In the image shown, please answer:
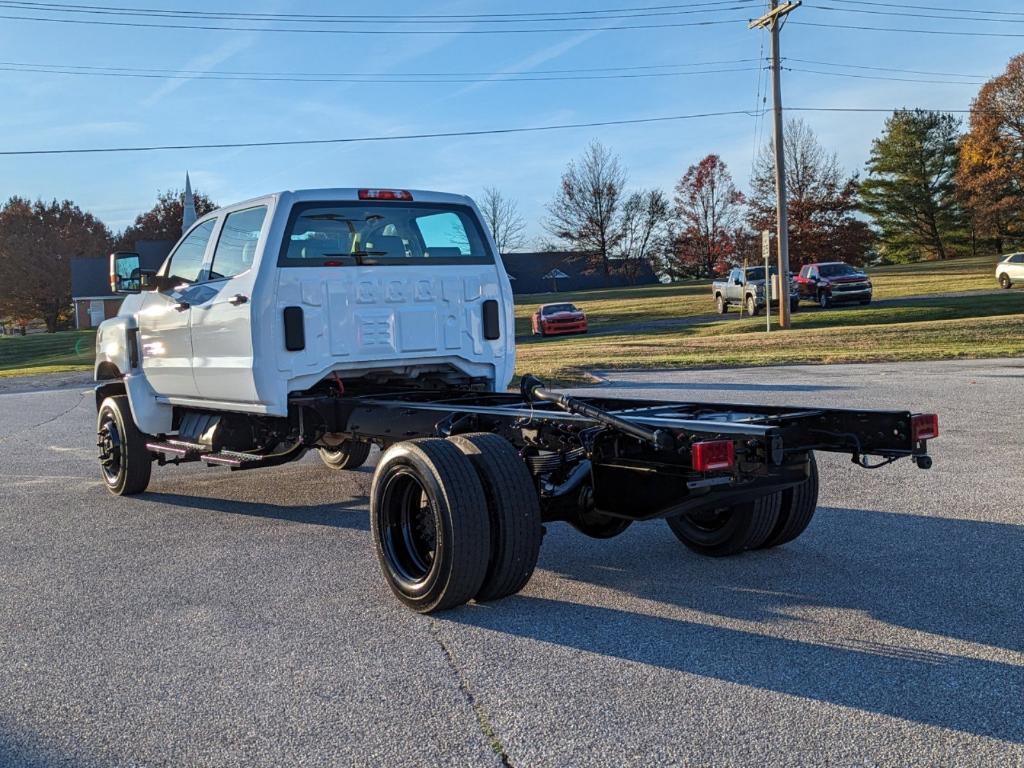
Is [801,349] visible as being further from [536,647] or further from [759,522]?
[536,647]

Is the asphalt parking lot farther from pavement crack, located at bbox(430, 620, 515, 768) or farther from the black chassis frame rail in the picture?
the black chassis frame rail

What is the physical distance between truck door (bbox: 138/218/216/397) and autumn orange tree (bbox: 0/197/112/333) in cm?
7639

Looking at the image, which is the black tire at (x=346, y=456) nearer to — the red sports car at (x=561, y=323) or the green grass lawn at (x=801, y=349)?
the green grass lawn at (x=801, y=349)

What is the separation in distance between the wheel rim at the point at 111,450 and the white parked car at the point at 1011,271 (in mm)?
42260

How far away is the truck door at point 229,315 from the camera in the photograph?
6.71m

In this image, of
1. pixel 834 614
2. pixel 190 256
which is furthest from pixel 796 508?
pixel 190 256

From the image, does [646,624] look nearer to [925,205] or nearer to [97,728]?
[97,728]

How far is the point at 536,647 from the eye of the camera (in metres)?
4.43

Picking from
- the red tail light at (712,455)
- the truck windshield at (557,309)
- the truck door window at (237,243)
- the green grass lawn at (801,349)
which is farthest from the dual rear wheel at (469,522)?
the truck windshield at (557,309)

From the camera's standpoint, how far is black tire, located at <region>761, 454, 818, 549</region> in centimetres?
562

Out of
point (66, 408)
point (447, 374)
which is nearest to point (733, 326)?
point (66, 408)

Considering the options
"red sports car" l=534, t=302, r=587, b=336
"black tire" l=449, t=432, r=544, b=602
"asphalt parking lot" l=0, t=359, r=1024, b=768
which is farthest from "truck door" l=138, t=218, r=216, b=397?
"red sports car" l=534, t=302, r=587, b=336

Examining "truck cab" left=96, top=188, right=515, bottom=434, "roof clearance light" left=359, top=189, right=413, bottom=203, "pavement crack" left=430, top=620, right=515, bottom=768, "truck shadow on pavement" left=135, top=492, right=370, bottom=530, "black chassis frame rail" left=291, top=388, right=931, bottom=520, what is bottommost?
"pavement crack" left=430, top=620, right=515, bottom=768

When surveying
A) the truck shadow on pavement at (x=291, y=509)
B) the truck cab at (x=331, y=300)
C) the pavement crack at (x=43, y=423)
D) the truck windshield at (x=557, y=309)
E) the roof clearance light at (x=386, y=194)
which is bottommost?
the truck shadow on pavement at (x=291, y=509)
